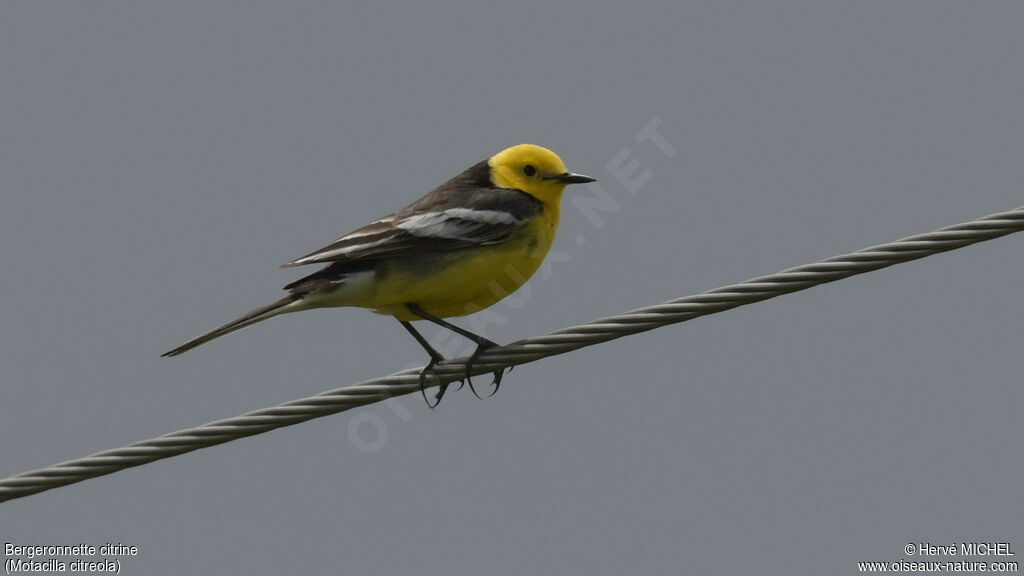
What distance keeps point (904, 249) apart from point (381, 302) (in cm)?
412

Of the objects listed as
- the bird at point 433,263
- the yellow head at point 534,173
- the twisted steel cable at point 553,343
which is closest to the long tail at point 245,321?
the bird at point 433,263

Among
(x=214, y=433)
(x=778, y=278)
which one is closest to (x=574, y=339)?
(x=778, y=278)

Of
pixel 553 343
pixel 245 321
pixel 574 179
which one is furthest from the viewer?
pixel 574 179

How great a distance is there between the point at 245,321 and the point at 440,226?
1.70 metres

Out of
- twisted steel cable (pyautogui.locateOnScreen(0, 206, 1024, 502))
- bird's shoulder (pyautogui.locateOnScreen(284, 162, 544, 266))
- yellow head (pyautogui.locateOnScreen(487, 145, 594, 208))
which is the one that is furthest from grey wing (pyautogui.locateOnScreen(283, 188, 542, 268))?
twisted steel cable (pyautogui.locateOnScreen(0, 206, 1024, 502))

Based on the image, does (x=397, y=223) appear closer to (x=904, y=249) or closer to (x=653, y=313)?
(x=653, y=313)

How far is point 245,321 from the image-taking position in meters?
8.65

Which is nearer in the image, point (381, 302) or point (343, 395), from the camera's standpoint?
point (343, 395)

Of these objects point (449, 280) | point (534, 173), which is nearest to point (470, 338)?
point (449, 280)

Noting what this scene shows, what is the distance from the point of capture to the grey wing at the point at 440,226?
9055mm

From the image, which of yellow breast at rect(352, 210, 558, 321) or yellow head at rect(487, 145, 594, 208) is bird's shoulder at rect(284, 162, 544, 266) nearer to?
yellow breast at rect(352, 210, 558, 321)

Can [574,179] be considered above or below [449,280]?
above

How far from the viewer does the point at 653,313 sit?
7227 millimetres

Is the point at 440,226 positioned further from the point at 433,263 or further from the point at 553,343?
the point at 553,343
